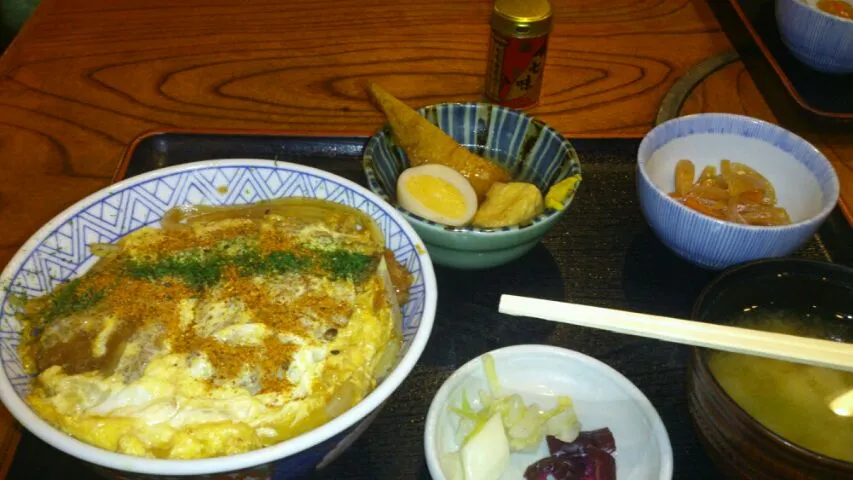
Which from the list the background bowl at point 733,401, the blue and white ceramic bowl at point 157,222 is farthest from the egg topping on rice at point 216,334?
the background bowl at point 733,401

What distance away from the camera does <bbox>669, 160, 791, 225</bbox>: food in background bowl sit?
187cm

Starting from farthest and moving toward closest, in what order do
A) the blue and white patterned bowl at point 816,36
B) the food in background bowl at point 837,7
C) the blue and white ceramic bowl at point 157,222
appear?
the food in background bowl at point 837,7 → the blue and white patterned bowl at point 816,36 → the blue and white ceramic bowl at point 157,222

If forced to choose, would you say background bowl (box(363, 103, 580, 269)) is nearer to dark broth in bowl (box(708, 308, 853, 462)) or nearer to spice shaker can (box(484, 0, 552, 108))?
spice shaker can (box(484, 0, 552, 108))

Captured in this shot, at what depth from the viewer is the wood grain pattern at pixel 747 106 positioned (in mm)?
2276

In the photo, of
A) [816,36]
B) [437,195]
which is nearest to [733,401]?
[437,195]

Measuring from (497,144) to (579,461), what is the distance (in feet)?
3.54

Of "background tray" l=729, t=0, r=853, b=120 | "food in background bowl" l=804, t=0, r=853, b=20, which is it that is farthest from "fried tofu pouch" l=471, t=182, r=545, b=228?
"food in background bowl" l=804, t=0, r=853, b=20

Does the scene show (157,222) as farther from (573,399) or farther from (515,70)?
(515,70)

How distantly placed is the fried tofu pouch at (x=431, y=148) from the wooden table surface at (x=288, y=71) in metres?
0.33

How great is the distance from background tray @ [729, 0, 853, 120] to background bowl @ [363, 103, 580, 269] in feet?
3.64

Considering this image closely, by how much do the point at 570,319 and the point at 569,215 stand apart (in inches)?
29.0

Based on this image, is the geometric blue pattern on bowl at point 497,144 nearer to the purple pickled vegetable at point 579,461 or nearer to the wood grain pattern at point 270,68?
the wood grain pattern at point 270,68

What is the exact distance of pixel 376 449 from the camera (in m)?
1.45

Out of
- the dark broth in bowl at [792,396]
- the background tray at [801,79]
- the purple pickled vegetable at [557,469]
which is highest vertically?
the background tray at [801,79]
